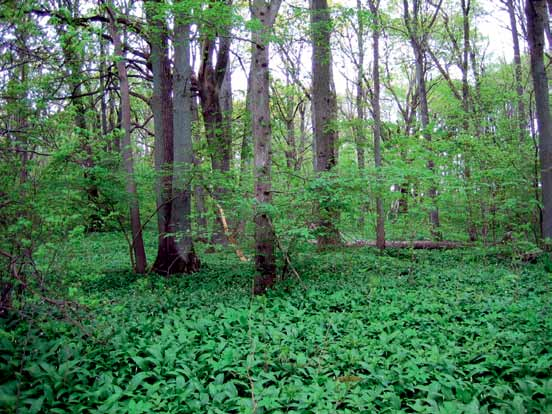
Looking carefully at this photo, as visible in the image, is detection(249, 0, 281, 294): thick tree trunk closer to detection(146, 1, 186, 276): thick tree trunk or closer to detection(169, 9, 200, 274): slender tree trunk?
detection(169, 9, 200, 274): slender tree trunk

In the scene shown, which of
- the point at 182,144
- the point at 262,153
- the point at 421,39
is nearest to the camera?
the point at 262,153

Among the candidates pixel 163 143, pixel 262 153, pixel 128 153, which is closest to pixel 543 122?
pixel 262 153

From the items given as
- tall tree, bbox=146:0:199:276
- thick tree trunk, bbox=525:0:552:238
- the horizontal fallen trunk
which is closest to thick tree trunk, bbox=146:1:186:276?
tall tree, bbox=146:0:199:276

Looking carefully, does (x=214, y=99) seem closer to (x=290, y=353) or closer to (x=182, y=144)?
(x=182, y=144)

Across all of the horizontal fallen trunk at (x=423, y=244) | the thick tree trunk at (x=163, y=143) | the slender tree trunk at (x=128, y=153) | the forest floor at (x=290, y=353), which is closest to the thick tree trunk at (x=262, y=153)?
the forest floor at (x=290, y=353)

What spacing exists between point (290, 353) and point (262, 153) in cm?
352

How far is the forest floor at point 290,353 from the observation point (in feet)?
9.92

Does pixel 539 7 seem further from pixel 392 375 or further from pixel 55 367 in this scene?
pixel 55 367

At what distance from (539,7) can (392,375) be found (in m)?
2.72

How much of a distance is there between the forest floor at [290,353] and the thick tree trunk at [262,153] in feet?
1.95

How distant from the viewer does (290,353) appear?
3.79 m

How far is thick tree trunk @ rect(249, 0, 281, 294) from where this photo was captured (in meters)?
6.41

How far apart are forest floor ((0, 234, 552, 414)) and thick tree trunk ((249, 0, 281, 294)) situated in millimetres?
593

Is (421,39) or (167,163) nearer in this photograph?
(167,163)
